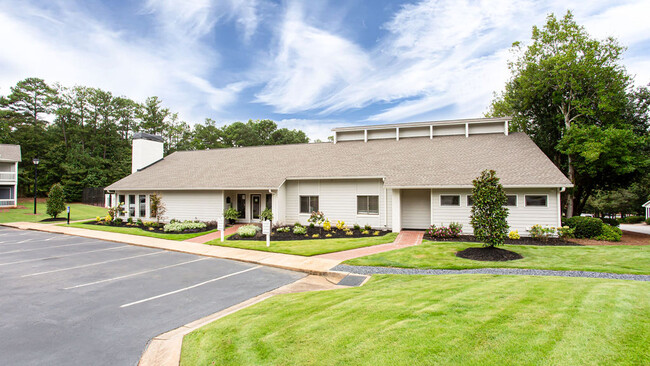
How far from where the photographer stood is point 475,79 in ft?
70.1

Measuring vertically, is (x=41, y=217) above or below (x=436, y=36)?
below

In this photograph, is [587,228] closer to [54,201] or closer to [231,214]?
[231,214]

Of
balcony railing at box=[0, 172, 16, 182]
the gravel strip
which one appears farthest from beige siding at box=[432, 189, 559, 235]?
balcony railing at box=[0, 172, 16, 182]

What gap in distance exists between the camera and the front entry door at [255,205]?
69.9 ft

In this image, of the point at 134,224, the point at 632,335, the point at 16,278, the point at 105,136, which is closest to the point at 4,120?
the point at 105,136

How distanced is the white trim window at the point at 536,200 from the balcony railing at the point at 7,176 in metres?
53.2

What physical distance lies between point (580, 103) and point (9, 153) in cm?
5815

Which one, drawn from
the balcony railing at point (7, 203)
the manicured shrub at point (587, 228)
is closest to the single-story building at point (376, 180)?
the manicured shrub at point (587, 228)

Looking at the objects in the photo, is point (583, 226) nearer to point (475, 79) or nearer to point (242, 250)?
point (475, 79)

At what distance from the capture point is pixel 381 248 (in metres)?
13.3

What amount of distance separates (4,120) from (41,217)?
3025cm

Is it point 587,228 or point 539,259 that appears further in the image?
point 587,228

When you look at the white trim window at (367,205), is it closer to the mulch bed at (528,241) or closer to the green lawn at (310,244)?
the green lawn at (310,244)

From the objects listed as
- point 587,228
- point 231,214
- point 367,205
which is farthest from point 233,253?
point 587,228
